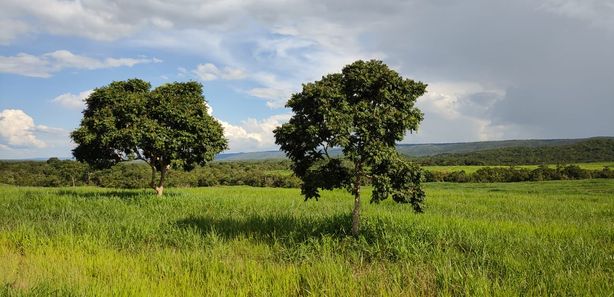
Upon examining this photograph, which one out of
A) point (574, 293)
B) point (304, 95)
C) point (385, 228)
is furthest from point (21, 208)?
point (574, 293)

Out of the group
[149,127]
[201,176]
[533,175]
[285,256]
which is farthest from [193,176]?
[285,256]

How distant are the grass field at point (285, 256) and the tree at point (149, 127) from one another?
484 cm

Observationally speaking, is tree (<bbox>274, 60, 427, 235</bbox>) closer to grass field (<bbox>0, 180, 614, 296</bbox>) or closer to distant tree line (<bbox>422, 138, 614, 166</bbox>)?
grass field (<bbox>0, 180, 614, 296</bbox>)

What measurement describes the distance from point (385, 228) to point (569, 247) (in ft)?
16.9

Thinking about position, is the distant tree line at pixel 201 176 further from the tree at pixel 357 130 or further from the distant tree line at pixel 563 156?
the distant tree line at pixel 563 156

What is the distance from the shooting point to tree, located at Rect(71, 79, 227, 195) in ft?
69.3

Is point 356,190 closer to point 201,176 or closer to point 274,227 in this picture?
point 274,227

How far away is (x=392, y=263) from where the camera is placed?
9.66 metres

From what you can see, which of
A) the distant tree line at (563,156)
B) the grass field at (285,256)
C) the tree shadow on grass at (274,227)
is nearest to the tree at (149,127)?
the grass field at (285,256)

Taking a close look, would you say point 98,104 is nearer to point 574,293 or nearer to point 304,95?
point 304,95

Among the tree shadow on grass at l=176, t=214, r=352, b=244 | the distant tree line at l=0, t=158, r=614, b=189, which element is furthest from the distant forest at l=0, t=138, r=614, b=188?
the tree shadow on grass at l=176, t=214, r=352, b=244

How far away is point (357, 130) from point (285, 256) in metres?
3.90

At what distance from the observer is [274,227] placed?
13.2 meters

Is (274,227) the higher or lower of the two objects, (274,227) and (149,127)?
the lower
